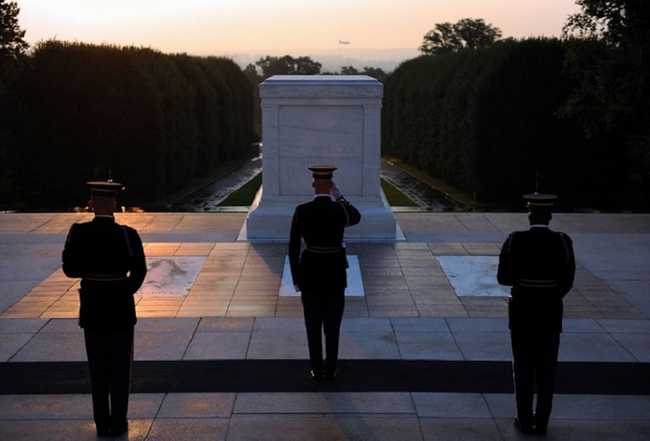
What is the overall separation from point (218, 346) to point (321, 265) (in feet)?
4.42

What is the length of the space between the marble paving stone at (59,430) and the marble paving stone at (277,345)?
139 cm

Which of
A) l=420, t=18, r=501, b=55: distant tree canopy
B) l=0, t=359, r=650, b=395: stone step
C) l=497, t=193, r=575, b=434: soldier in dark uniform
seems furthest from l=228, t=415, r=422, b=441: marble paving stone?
l=420, t=18, r=501, b=55: distant tree canopy

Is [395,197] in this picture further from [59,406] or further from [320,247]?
[59,406]

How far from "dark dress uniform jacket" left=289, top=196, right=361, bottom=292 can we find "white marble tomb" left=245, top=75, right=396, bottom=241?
504 cm

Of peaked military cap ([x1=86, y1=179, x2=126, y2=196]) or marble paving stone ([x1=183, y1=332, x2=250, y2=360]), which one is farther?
marble paving stone ([x1=183, y1=332, x2=250, y2=360])

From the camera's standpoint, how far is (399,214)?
12.8 metres

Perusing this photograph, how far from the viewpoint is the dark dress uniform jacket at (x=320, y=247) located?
564 centimetres

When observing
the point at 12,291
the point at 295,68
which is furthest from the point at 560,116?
A: the point at 295,68

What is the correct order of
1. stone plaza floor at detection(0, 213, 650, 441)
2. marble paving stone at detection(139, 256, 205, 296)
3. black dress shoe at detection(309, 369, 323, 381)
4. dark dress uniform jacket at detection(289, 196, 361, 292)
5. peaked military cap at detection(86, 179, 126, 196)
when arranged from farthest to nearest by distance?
marble paving stone at detection(139, 256, 205, 296)
black dress shoe at detection(309, 369, 323, 381)
dark dress uniform jacket at detection(289, 196, 361, 292)
stone plaza floor at detection(0, 213, 650, 441)
peaked military cap at detection(86, 179, 126, 196)

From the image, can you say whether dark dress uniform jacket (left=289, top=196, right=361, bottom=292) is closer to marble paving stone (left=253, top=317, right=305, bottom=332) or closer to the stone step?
the stone step

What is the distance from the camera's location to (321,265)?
5637 millimetres

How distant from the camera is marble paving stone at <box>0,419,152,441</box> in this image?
488 cm

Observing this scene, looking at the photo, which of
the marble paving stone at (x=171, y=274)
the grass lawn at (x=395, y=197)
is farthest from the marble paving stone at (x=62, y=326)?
the grass lawn at (x=395, y=197)

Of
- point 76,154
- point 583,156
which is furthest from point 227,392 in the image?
point 76,154
